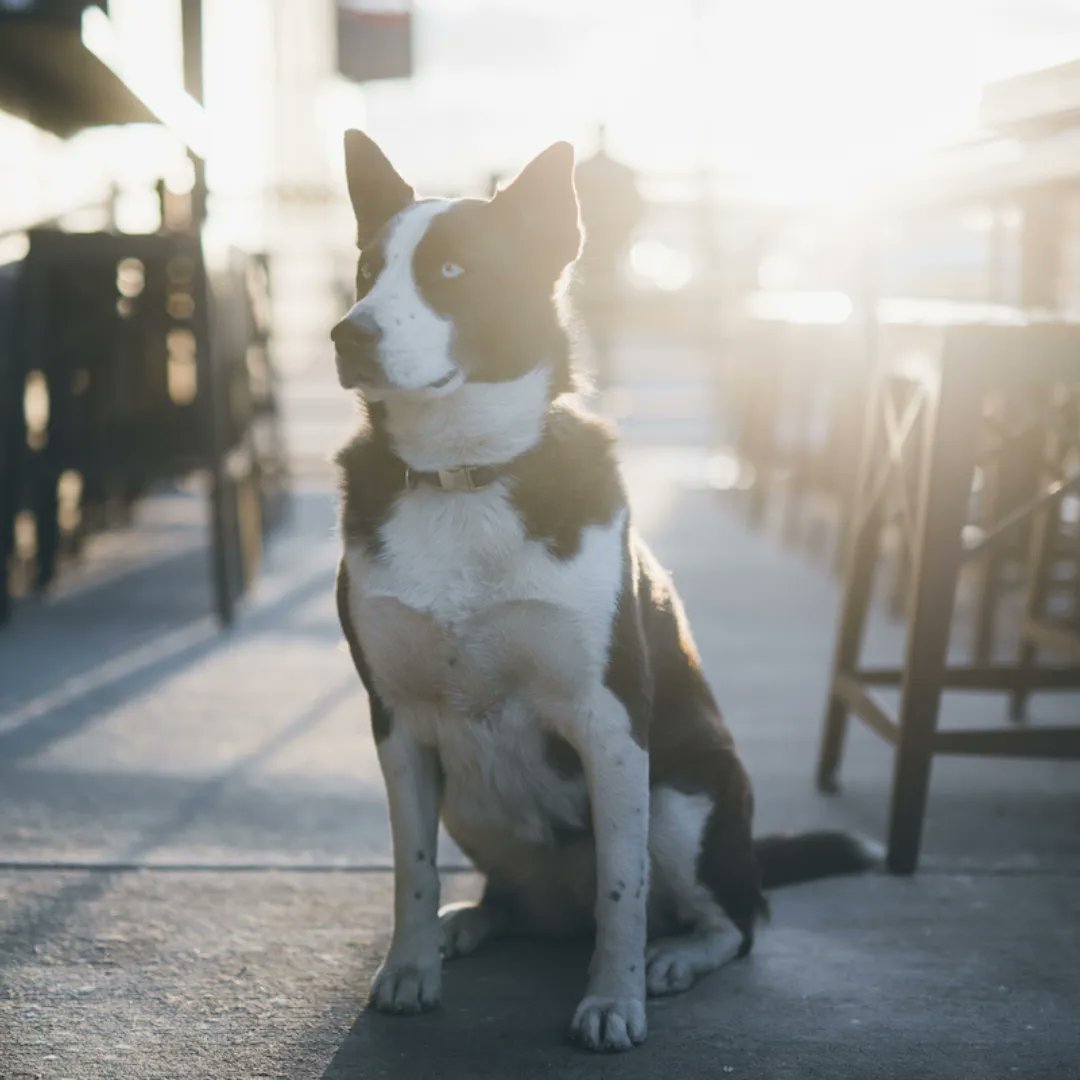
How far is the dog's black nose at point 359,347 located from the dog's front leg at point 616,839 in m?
0.50

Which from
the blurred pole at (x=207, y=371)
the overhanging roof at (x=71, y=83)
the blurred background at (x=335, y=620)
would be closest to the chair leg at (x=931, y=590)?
the blurred background at (x=335, y=620)

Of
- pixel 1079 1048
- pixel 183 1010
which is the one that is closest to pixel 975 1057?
pixel 1079 1048

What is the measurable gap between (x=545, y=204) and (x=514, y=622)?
1.81ft

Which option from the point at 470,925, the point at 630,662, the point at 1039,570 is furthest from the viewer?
the point at 1039,570

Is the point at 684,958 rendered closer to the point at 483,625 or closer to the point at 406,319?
the point at 483,625

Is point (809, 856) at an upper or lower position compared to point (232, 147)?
lower

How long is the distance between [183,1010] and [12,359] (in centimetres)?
282

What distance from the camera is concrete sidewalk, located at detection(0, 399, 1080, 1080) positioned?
1.81 meters

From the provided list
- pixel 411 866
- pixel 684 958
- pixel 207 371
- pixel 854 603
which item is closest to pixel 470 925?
pixel 411 866

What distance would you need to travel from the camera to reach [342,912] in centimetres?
228

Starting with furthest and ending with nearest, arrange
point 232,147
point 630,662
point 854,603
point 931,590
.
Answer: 1. point 232,147
2. point 854,603
3. point 931,590
4. point 630,662

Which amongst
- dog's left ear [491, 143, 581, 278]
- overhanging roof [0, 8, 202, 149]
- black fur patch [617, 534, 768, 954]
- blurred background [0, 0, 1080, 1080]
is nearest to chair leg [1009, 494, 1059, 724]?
blurred background [0, 0, 1080, 1080]

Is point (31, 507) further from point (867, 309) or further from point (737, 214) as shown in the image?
point (737, 214)

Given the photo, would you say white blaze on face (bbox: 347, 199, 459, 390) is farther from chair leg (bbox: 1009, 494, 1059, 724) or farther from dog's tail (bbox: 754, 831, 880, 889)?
chair leg (bbox: 1009, 494, 1059, 724)
